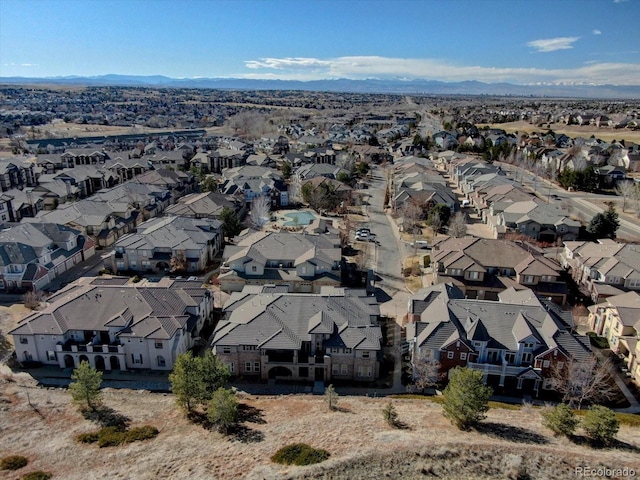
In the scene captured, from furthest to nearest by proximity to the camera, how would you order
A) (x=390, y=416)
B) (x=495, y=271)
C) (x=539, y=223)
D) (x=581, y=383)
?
(x=539, y=223), (x=495, y=271), (x=581, y=383), (x=390, y=416)

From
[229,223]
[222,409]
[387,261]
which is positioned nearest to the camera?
[222,409]

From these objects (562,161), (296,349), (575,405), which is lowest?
(575,405)

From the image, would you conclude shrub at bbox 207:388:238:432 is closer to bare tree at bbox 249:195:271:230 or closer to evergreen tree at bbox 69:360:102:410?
evergreen tree at bbox 69:360:102:410

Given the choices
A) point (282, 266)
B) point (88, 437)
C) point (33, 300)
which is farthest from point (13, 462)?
→ point (282, 266)

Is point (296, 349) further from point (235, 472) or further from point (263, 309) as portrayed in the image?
point (235, 472)

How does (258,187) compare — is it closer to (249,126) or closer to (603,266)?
(603,266)

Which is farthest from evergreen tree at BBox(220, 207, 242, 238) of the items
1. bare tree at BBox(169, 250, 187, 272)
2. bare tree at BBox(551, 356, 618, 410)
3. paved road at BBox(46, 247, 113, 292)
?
bare tree at BBox(551, 356, 618, 410)

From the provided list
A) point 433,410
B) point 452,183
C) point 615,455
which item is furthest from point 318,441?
point 452,183
